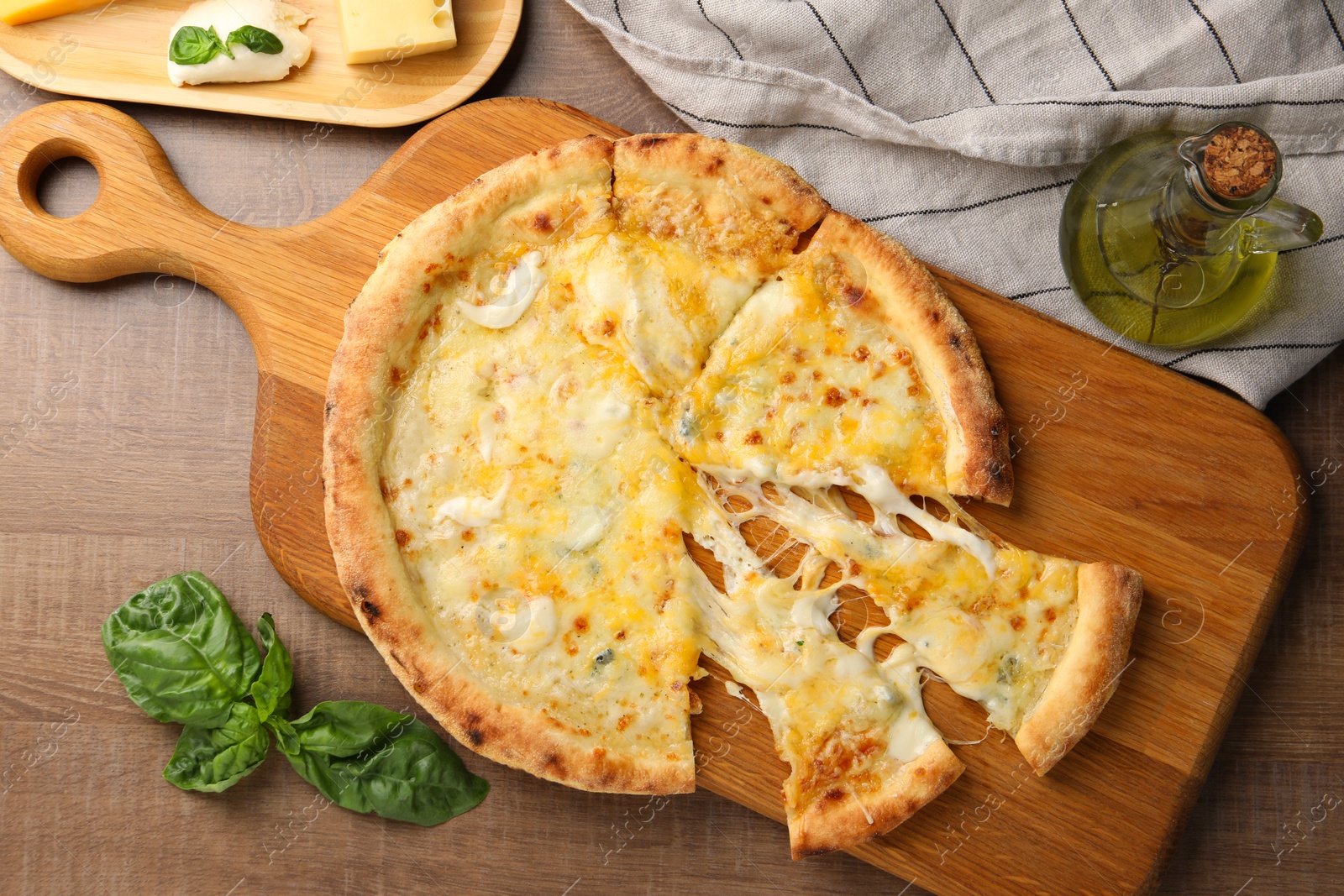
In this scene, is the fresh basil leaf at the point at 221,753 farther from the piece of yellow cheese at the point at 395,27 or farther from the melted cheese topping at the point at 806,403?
the piece of yellow cheese at the point at 395,27

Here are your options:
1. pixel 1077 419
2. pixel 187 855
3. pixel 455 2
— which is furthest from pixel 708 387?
pixel 187 855

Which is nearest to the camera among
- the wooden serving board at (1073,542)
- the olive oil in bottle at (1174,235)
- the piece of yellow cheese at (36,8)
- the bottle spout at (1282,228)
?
the olive oil in bottle at (1174,235)

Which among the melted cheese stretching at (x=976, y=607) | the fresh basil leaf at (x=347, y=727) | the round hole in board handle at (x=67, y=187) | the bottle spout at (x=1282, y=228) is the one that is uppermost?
the bottle spout at (x=1282, y=228)

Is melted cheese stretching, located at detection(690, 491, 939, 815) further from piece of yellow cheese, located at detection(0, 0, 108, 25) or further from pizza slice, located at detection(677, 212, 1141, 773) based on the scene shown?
piece of yellow cheese, located at detection(0, 0, 108, 25)

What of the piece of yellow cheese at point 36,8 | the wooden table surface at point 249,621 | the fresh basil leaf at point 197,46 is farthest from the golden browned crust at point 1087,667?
the piece of yellow cheese at point 36,8

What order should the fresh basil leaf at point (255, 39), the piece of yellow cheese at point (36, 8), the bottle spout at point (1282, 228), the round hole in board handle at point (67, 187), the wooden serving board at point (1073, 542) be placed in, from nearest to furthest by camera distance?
the bottle spout at point (1282, 228), the wooden serving board at point (1073, 542), the fresh basil leaf at point (255, 39), the piece of yellow cheese at point (36, 8), the round hole in board handle at point (67, 187)

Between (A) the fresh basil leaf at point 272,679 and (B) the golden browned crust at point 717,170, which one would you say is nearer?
(B) the golden browned crust at point 717,170

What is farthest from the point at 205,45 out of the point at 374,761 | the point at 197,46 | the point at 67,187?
the point at 374,761

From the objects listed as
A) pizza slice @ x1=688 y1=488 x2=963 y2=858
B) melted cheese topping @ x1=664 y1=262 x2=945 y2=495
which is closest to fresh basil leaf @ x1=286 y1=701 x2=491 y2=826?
pizza slice @ x1=688 y1=488 x2=963 y2=858
